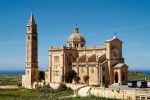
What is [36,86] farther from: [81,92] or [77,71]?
[81,92]

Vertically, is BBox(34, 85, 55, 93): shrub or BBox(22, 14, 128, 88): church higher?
BBox(22, 14, 128, 88): church

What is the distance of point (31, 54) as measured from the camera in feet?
227

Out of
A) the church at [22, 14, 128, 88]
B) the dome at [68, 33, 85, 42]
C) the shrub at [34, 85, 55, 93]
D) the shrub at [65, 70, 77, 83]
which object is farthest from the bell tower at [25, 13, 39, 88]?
the dome at [68, 33, 85, 42]

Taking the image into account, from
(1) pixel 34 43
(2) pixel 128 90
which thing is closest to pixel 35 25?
(1) pixel 34 43

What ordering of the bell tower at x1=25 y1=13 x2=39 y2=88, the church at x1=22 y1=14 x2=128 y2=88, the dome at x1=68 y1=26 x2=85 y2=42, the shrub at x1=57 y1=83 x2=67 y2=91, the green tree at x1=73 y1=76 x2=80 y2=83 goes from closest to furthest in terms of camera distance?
the shrub at x1=57 y1=83 x2=67 y2=91 < the church at x1=22 y1=14 x2=128 y2=88 < the green tree at x1=73 y1=76 x2=80 y2=83 < the bell tower at x1=25 y1=13 x2=39 y2=88 < the dome at x1=68 y1=26 x2=85 y2=42

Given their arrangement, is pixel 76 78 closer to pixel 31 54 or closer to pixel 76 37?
pixel 31 54

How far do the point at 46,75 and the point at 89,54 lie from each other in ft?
35.8

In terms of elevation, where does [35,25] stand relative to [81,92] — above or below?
above

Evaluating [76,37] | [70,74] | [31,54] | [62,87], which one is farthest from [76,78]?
[76,37]

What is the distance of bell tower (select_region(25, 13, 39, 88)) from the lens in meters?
68.6

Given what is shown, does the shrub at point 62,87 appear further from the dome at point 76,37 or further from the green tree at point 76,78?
the dome at point 76,37

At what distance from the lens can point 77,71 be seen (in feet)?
216

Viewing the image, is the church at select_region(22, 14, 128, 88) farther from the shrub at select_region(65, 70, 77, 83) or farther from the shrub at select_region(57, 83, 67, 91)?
the shrub at select_region(57, 83, 67, 91)

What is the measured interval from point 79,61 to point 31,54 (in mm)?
10629
